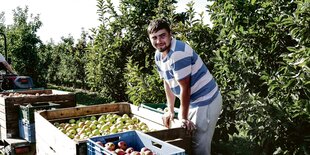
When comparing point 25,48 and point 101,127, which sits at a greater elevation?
point 25,48

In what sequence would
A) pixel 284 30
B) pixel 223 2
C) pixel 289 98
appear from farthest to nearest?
pixel 223 2
pixel 284 30
pixel 289 98

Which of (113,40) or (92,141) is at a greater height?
(113,40)

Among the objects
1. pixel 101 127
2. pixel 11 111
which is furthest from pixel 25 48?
pixel 101 127

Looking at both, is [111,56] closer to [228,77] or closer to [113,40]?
[113,40]

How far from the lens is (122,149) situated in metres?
2.91

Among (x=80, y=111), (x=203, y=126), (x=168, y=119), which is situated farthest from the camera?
(x=80, y=111)

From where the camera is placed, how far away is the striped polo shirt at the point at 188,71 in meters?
3.24

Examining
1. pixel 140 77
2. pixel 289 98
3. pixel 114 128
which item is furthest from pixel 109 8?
pixel 289 98

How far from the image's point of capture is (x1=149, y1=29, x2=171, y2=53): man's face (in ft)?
10.8

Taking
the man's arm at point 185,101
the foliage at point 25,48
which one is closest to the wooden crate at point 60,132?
the man's arm at point 185,101

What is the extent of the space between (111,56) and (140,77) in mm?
2552

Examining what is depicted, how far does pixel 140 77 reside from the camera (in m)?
6.34

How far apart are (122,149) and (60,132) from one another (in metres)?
0.70

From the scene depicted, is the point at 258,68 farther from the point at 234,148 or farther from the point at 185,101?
the point at 234,148
